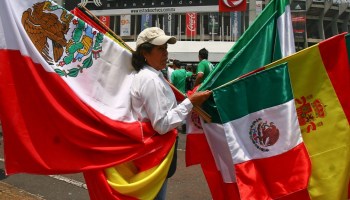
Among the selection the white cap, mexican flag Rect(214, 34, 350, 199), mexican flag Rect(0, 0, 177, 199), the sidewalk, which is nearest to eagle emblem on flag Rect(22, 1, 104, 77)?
mexican flag Rect(0, 0, 177, 199)

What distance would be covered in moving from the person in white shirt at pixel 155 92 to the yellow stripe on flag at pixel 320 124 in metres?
0.74

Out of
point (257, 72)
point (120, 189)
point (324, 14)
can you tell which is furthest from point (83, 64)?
point (324, 14)

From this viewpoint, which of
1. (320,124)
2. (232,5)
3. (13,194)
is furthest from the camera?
(232,5)

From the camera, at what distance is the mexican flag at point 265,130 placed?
2.87m

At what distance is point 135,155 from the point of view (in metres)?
2.62

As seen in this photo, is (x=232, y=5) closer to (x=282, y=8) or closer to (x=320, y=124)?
(x=282, y=8)

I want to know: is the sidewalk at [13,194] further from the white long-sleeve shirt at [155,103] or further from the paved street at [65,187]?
the white long-sleeve shirt at [155,103]

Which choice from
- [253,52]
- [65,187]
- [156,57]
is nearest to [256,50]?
[253,52]

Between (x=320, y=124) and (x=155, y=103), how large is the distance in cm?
135

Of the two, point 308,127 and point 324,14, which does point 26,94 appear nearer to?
point 308,127

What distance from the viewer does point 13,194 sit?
194 inches

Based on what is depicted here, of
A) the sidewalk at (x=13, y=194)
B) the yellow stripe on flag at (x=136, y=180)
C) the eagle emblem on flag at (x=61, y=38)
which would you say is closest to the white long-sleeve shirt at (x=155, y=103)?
the yellow stripe on flag at (x=136, y=180)

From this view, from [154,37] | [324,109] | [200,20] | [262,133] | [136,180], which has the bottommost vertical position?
[136,180]

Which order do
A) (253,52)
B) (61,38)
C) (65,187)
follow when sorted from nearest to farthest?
(61,38) → (253,52) → (65,187)
